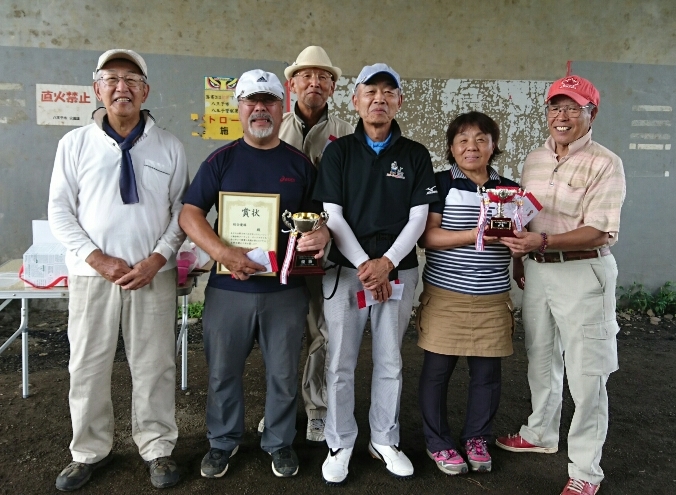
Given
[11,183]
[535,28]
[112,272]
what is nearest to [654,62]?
[535,28]

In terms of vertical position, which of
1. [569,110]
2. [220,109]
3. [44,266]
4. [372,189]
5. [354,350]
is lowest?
[354,350]

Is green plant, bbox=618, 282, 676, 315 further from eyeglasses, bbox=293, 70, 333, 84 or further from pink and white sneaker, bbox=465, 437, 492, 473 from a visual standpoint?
eyeglasses, bbox=293, 70, 333, 84

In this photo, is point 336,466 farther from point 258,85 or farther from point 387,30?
point 387,30

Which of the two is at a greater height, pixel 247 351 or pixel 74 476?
pixel 247 351

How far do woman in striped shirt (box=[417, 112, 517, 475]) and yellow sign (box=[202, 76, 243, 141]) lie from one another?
2.97 m

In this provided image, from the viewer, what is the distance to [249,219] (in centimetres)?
247

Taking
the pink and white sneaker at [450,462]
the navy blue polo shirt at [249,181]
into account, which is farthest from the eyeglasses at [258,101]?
the pink and white sneaker at [450,462]

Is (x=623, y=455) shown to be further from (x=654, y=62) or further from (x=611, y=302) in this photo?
(x=654, y=62)

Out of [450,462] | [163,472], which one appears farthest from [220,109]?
[450,462]

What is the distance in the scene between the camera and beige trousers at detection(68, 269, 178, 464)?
98.9 inches

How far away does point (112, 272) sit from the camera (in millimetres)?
2420

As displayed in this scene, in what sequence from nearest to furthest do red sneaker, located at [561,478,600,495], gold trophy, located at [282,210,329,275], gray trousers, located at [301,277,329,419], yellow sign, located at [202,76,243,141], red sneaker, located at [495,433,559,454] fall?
1. gold trophy, located at [282,210,329,275]
2. red sneaker, located at [561,478,600,495]
3. red sneaker, located at [495,433,559,454]
4. gray trousers, located at [301,277,329,419]
5. yellow sign, located at [202,76,243,141]

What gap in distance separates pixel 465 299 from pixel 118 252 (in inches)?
66.1

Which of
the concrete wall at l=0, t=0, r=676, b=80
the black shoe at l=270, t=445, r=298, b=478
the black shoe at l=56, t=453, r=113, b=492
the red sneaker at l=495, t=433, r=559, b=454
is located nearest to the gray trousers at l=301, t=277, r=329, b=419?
the black shoe at l=270, t=445, r=298, b=478
